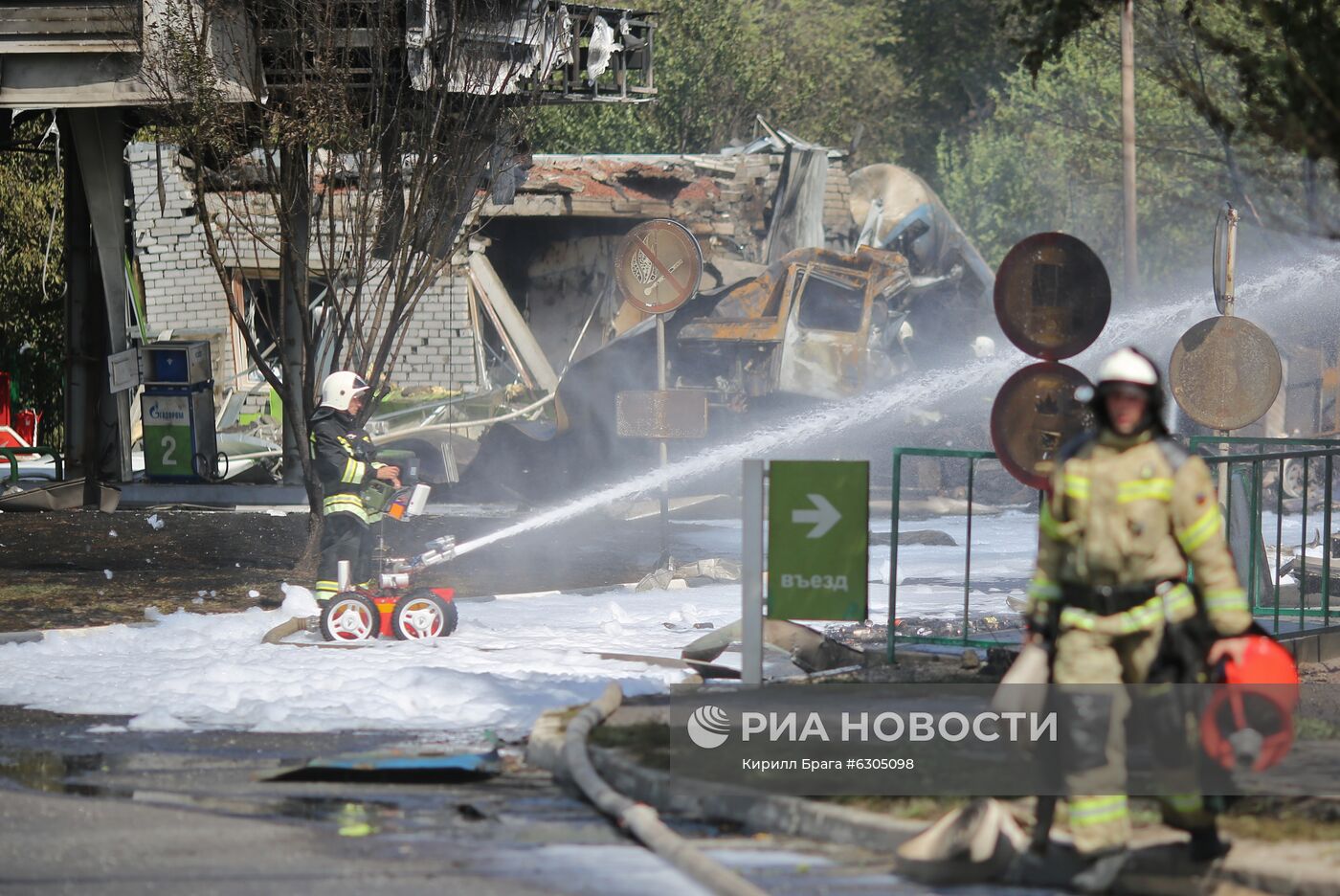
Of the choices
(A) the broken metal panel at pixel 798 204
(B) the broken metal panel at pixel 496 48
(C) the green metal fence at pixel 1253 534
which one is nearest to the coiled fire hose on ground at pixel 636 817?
(C) the green metal fence at pixel 1253 534

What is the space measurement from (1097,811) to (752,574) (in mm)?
3246

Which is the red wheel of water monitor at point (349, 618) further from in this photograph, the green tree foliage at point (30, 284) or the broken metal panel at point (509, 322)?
the green tree foliage at point (30, 284)

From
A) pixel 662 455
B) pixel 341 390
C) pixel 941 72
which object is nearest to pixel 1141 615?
pixel 341 390

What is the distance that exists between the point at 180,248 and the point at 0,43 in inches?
459

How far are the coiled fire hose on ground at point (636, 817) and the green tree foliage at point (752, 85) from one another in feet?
120

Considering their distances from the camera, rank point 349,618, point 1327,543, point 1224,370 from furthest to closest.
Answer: point 1224,370 → point 349,618 → point 1327,543

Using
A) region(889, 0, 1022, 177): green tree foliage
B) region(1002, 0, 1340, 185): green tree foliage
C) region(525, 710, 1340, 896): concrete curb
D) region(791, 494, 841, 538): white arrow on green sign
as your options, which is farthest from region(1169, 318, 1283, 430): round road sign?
region(889, 0, 1022, 177): green tree foliage

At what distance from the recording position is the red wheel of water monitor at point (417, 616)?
1109 centimetres

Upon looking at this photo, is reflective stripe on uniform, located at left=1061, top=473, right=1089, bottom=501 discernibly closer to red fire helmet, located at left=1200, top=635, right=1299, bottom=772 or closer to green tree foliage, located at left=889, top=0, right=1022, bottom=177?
red fire helmet, located at left=1200, top=635, right=1299, bottom=772

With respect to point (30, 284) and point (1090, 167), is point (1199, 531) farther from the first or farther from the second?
point (1090, 167)

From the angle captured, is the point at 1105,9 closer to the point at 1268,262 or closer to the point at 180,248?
the point at 180,248

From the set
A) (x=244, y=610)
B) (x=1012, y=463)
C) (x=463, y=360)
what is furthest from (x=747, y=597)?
(x=463, y=360)

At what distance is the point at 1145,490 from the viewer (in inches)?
214

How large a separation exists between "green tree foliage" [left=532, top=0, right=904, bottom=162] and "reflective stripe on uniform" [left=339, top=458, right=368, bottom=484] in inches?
1285
